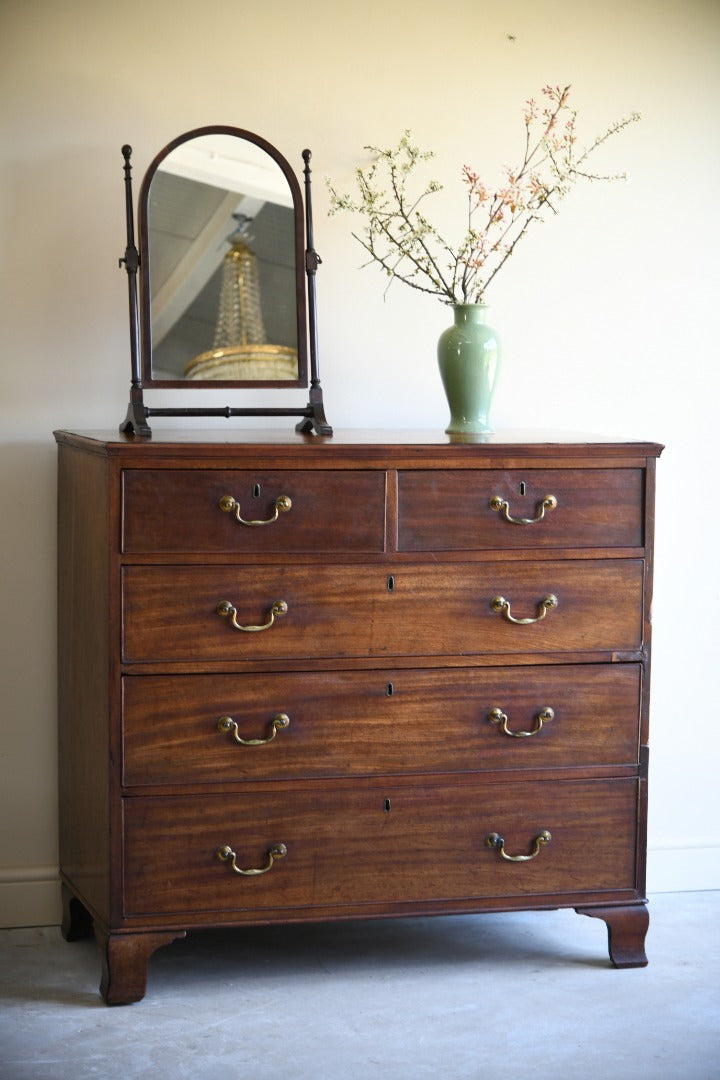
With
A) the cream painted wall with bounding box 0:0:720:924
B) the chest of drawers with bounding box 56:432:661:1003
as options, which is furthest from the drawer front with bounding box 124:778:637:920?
the cream painted wall with bounding box 0:0:720:924

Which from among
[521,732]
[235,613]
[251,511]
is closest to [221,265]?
[251,511]

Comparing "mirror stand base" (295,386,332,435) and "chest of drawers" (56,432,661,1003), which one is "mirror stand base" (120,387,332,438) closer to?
"mirror stand base" (295,386,332,435)

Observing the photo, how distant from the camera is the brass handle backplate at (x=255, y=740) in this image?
7.82ft

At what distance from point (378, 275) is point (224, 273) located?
1.31 ft

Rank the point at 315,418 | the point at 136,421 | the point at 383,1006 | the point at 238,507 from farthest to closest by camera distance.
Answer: the point at 315,418 → the point at 136,421 → the point at 383,1006 → the point at 238,507

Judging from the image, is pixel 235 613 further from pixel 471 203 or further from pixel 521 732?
pixel 471 203

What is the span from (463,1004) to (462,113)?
1.87m

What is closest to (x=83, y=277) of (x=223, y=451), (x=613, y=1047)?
(x=223, y=451)

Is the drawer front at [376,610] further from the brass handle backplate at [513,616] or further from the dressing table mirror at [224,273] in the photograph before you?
the dressing table mirror at [224,273]

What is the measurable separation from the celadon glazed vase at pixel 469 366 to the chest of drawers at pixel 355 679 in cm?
19

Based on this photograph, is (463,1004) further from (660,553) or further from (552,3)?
(552,3)

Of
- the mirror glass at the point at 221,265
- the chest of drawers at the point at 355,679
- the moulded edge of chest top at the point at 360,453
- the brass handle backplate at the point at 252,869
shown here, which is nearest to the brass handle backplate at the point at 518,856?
the chest of drawers at the point at 355,679

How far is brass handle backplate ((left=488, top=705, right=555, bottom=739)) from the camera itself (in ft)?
8.13

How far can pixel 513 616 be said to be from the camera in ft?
8.13
